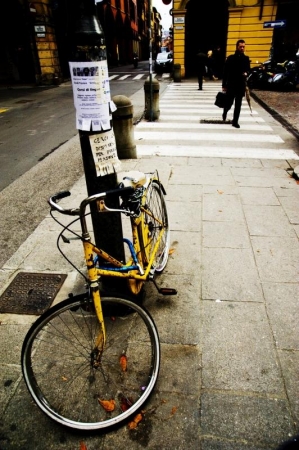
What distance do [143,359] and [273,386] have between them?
92 cm

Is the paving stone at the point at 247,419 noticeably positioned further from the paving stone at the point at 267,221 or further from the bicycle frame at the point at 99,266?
the paving stone at the point at 267,221

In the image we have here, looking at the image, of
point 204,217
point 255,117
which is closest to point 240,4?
point 255,117

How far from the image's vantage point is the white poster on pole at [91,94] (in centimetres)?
196

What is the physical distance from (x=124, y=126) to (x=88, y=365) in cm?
513

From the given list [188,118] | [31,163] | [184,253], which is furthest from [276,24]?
[184,253]

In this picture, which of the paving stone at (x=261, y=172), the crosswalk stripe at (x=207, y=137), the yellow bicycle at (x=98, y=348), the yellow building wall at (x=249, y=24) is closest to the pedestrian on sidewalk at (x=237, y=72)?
the crosswalk stripe at (x=207, y=137)

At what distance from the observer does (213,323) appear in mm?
2684

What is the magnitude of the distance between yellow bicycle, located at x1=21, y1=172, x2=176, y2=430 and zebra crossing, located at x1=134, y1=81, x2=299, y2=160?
187 inches

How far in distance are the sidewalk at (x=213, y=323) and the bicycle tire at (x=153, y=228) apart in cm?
14

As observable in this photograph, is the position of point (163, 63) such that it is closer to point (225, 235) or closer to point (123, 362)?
point (225, 235)

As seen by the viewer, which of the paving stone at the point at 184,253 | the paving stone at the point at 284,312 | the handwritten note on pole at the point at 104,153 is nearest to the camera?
the handwritten note on pole at the point at 104,153

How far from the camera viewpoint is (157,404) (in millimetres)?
2082

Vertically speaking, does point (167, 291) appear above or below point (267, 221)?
above

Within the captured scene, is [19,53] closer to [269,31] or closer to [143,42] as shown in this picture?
[269,31]
